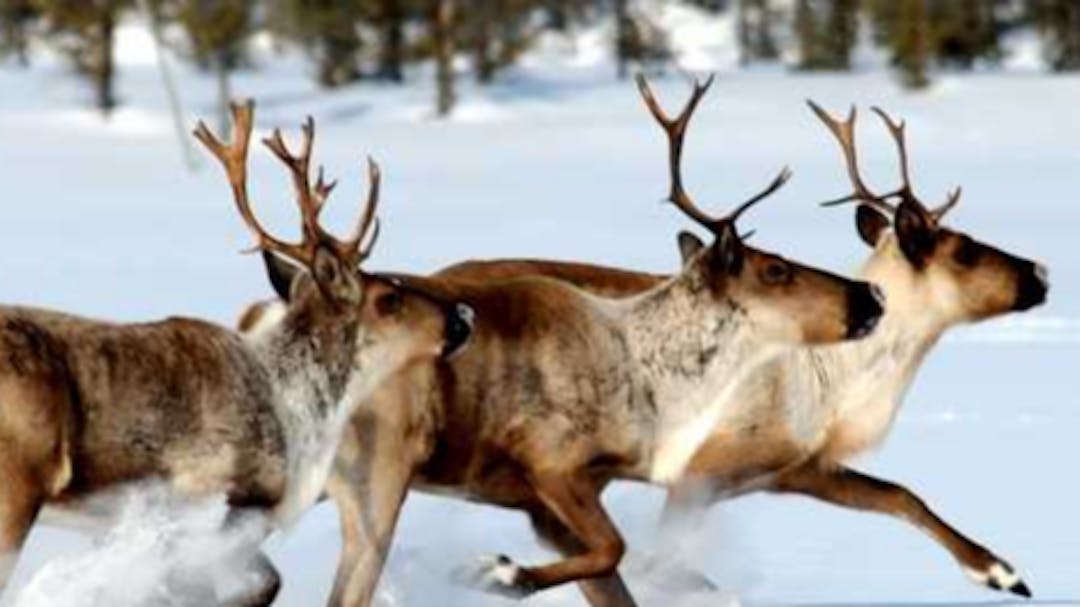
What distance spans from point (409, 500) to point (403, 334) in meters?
2.57

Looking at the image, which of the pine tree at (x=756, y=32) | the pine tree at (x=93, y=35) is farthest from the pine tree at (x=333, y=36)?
the pine tree at (x=756, y=32)

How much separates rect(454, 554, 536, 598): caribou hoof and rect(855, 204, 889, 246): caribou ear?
2.22 meters

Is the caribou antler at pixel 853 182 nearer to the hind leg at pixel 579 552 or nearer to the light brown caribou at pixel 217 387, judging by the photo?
the hind leg at pixel 579 552

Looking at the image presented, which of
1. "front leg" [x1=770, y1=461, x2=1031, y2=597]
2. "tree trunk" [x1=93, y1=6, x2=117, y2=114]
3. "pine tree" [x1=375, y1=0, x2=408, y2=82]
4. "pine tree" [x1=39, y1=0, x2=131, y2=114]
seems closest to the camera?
"front leg" [x1=770, y1=461, x2=1031, y2=597]

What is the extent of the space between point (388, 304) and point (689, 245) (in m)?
1.24

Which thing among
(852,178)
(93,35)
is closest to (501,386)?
(852,178)

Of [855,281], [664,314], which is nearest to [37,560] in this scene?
[664,314]

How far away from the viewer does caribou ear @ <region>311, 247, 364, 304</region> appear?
7.63 m

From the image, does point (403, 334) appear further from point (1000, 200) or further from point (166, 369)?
point (1000, 200)

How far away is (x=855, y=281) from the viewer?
28.6ft

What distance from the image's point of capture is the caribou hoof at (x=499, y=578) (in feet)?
25.6

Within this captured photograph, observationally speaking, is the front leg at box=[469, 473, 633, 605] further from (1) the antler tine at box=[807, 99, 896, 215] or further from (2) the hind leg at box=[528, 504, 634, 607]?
(1) the antler tine at box=[807, 99, 896, 215]

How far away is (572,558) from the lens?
809 centimetres

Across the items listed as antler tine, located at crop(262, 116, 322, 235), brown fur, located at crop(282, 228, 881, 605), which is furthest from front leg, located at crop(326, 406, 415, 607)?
antler tine, located at crop(262, 116, 322, 235)
